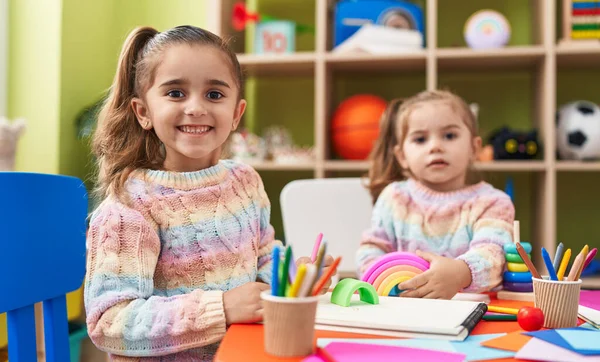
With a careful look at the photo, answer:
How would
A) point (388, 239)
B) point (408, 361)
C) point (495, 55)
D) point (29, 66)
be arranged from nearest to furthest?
point (408, 361), point (388, 239), point (495, 55), point (29, 66)

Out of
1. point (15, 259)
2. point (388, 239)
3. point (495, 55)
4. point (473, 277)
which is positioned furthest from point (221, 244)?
point (495, 55)

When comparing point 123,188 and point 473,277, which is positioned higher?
point 123,188

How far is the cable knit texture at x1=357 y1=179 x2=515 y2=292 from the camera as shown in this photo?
131cm

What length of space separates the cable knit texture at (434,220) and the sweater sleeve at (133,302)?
573mm

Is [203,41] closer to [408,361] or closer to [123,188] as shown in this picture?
[123,188]

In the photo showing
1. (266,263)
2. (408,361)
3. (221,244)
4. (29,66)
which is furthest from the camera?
(29,66)

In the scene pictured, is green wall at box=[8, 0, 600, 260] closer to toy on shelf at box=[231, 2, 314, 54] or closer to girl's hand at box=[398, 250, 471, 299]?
toy on shelf at box=[231, 2, 314, 54]

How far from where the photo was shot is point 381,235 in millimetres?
1431

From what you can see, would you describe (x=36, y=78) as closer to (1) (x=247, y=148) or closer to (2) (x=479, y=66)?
(1) (x=247, y=148)

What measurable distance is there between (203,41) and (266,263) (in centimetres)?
41

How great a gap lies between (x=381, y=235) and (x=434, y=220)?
0.43 feet

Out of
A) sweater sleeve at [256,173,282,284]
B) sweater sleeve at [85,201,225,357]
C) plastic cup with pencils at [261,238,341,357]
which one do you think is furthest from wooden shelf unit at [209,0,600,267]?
plastic cup with pencils at [261,238,341,357]

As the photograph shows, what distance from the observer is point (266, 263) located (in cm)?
109

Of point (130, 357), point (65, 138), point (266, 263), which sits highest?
point (65, 138)
